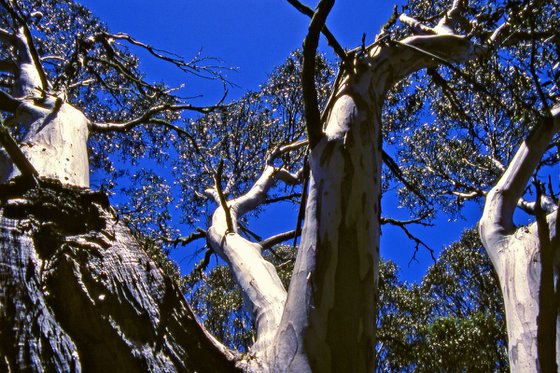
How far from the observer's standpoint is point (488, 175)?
7336 millimetres

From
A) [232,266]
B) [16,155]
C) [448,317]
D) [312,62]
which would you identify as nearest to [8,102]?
[232,266]

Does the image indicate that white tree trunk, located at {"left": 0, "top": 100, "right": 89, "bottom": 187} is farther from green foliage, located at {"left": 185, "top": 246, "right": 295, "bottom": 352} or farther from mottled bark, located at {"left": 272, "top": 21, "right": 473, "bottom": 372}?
green foliage, located at {"left": 185, "top": 246, "right": 295, "bottom": 352}

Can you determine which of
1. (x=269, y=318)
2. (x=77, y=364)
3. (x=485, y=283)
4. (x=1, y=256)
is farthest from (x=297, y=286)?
(x=485, y=283)

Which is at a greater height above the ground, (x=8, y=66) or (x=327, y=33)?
(x=8, y=66)

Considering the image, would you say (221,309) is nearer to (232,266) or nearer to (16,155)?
(232,266)

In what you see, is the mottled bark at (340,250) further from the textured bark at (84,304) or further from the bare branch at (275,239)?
the bare branch at (275,239)

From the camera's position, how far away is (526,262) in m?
2.12

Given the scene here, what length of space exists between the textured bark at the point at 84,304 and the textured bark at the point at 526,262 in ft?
2.40

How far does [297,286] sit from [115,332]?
539 mm

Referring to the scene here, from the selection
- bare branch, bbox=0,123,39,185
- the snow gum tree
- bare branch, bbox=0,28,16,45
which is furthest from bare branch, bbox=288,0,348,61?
bare branch, bbox=0,28,16,45

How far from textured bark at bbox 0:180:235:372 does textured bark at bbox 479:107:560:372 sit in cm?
73

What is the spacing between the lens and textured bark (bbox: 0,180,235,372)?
997 mm

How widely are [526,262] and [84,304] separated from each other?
1.77m

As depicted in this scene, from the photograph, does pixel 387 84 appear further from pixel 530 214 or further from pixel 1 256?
pixel 530 214
